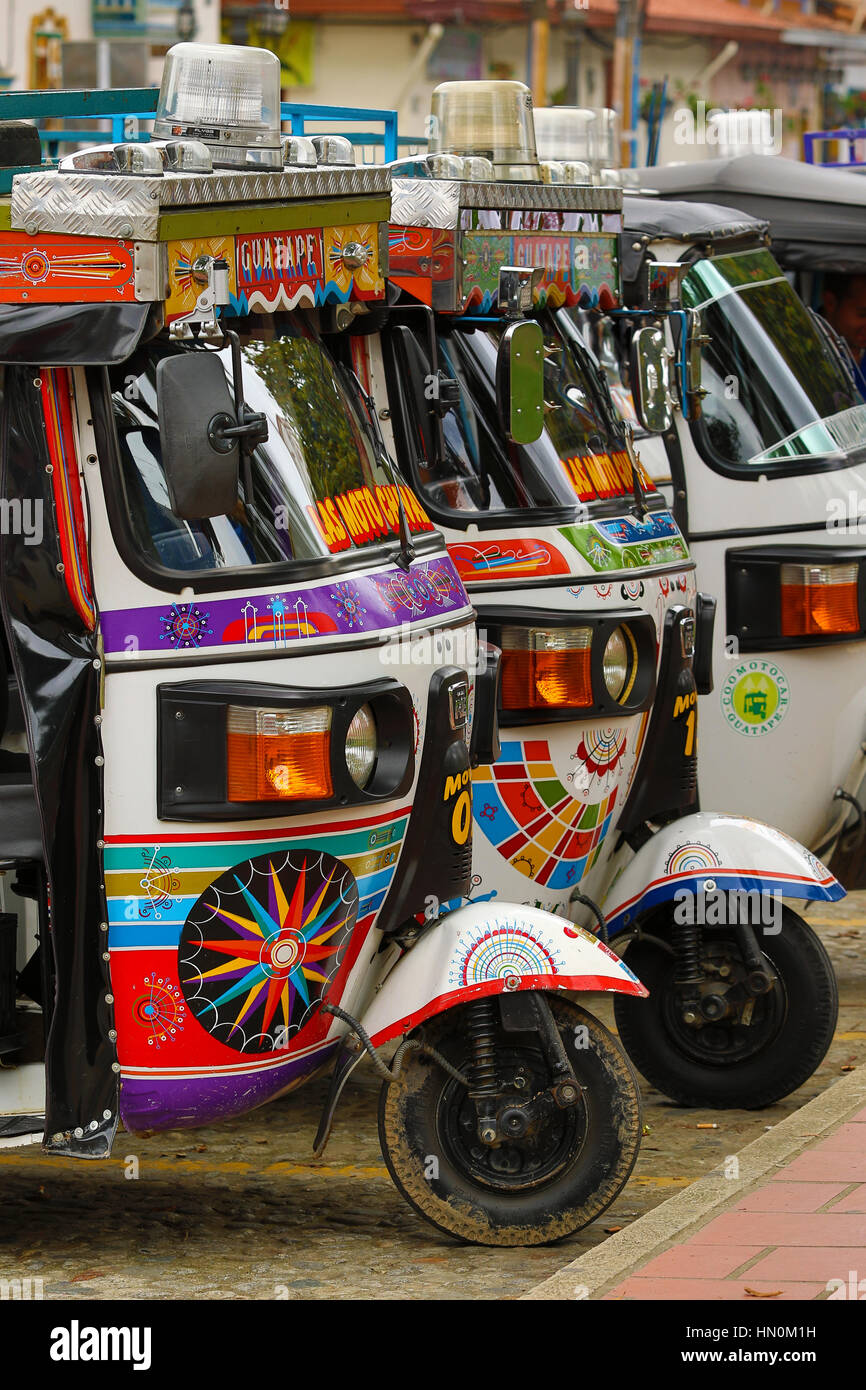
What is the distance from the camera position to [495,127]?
6629 millimetres

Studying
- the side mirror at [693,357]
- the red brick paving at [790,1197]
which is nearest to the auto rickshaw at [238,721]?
the red brick paving at [790,1197]

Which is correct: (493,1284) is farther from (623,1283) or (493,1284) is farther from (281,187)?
(281,187)

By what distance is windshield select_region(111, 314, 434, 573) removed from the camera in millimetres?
4668

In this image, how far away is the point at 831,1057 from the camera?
7191mm

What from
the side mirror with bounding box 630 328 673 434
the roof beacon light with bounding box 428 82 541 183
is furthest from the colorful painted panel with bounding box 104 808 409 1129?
the roof beacon light with bounding box 428 82 541 183

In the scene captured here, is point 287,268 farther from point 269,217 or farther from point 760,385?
point 760,385

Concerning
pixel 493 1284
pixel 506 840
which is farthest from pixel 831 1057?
pixel 493 1284

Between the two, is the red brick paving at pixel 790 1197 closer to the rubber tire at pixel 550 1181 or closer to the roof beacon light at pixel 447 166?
the rubber tire at pixel 550 1181

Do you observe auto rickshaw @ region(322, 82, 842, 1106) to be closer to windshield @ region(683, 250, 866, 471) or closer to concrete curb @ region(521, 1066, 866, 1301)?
concrete curb @ region(521, 1066, 866, 1301)

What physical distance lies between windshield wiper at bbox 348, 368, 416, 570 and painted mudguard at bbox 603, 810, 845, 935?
4.65ft

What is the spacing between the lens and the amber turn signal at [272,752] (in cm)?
464
